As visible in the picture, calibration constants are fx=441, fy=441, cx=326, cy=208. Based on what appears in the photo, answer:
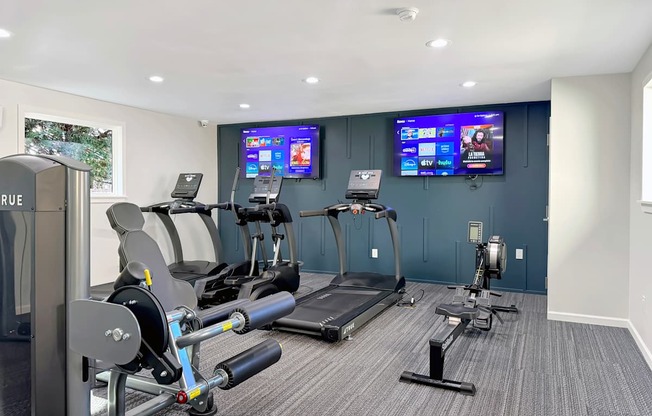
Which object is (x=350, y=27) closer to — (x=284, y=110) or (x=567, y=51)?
(x=567, y=51)

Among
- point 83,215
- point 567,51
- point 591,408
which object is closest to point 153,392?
point 83,215

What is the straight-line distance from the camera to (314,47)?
351cm

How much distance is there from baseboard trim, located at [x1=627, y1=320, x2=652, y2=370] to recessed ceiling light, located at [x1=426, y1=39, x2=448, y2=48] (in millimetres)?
2756

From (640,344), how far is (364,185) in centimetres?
297

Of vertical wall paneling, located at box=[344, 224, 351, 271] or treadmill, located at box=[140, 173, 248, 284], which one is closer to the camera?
treadmill, located at box=[140, 173, 248, 284]

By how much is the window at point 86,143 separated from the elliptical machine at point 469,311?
422cm

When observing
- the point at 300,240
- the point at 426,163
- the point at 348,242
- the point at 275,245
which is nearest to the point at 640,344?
the point at 426,163

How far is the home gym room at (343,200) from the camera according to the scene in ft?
6.39

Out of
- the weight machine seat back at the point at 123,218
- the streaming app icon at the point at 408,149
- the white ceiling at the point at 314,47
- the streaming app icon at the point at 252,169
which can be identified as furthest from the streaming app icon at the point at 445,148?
the weight machine seat back at the point at 123,218

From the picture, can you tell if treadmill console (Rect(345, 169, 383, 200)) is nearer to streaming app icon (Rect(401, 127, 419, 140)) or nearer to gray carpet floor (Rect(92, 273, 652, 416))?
streaming app icon (Rect(401, 127, 419, 140))

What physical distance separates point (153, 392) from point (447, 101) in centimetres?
462

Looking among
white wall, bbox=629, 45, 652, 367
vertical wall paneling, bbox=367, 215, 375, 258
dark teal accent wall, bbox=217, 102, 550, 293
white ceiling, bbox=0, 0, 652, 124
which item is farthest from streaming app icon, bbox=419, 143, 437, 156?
white wall, bbox=629, 45, 652, 367

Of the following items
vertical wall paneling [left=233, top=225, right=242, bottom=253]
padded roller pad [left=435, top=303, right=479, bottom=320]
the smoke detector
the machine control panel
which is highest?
the smoke detector

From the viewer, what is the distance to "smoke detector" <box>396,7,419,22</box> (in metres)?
2.74
